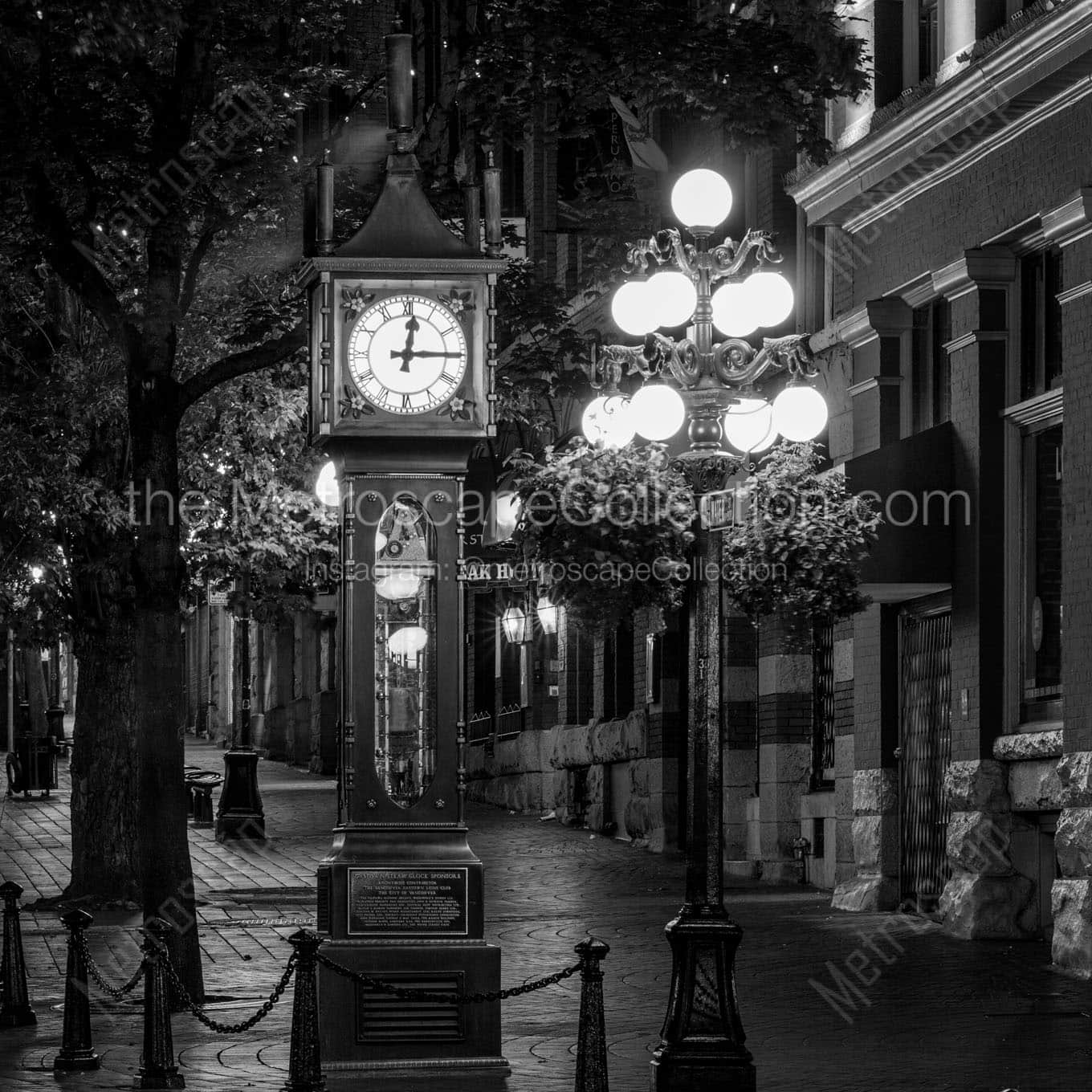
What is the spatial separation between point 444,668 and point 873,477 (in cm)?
705

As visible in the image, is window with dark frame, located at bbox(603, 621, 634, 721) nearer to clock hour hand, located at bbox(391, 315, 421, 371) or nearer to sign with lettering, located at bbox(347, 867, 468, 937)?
clock hour hand, located at bbox(391, 315, 421, 371)

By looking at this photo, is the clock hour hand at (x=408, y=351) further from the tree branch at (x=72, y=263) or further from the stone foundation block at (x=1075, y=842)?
the stone foundation block at (x=1075, y=842)

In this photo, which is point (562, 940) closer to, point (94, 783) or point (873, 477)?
point (873, 477)

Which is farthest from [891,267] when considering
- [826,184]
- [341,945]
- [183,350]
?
[341,945]

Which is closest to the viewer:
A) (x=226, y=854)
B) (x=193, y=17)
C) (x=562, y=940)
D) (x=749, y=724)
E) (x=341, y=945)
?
(x=341, y=945)

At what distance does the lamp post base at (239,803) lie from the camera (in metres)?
30.2

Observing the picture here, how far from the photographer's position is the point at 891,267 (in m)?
20.5

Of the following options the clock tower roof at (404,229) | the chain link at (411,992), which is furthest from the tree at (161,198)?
the chain link at (411,992)

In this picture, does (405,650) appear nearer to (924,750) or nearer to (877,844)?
(924,750)

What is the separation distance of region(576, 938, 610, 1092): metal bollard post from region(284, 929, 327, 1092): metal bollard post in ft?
3.99

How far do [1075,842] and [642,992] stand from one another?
3.18 metres

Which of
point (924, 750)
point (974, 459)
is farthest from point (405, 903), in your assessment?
point (924, 750)

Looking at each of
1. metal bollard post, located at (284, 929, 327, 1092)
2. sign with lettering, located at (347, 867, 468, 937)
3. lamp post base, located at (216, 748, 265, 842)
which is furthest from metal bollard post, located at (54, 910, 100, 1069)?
lamp post base, located at (216, 748, 265, 842)

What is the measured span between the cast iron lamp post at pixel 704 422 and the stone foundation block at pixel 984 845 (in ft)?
18.6
